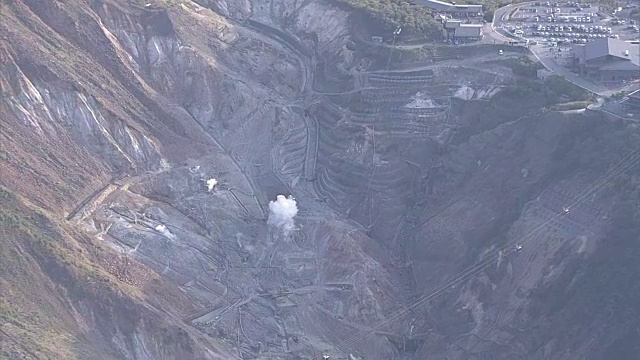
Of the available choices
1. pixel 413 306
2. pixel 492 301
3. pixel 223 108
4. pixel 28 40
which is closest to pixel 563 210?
pixel 492 301

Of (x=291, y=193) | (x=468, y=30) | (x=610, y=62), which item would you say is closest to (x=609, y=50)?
(x=610, y=62)

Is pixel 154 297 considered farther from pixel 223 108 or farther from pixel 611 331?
pixel 611 331

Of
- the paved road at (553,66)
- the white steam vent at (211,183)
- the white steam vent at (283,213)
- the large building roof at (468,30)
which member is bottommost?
the white steam vent at (283,213)

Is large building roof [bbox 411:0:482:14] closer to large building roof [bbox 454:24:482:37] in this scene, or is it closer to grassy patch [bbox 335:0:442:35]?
Answer: grassy patch [bbox 335:0:442:35]

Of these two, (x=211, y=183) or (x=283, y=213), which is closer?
(x=283, y=213)

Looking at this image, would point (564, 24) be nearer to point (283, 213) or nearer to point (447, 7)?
point (447, 7)

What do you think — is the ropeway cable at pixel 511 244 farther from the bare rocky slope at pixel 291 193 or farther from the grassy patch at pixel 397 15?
the grassy patch at pixel 397 15

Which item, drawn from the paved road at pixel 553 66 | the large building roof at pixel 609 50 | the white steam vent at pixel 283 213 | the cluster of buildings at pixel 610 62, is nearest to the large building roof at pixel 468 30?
the paved road at pixel 553 66

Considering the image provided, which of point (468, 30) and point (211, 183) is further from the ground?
Answer: point (468, 30)
